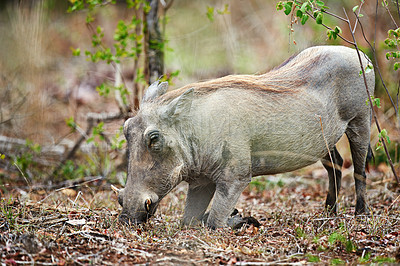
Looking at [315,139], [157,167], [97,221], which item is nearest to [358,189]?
[315,139]

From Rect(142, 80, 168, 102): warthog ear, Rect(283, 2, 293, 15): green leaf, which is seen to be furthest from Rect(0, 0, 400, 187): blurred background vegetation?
Rect(142, 80, 168, 102): warthog ear

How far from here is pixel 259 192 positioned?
20.8 feet

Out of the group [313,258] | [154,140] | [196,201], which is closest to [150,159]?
[154,140]

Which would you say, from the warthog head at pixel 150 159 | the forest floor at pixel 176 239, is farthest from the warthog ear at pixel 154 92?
the forest floor at pixel 176 239

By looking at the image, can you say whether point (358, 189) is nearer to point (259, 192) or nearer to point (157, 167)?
point (259, 192)

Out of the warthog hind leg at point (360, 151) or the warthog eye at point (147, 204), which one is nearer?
the warthog eye at point (147, 204)

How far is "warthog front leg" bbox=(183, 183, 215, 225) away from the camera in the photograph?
4156mm

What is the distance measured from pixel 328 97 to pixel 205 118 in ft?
3.83

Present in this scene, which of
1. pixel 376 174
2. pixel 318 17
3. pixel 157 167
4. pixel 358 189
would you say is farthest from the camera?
pixel 376 174

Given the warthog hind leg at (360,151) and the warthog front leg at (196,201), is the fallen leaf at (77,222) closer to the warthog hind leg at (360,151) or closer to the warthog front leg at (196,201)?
the warthog front leg at (196,201)

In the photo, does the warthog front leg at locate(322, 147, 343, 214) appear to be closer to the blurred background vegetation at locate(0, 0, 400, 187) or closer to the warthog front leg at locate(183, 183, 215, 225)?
the blurred background vegetation at locate(0, 0, 400, 187)

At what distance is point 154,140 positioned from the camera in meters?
3.65

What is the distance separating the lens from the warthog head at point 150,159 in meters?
3.57

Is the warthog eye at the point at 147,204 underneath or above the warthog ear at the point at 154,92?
underneath
